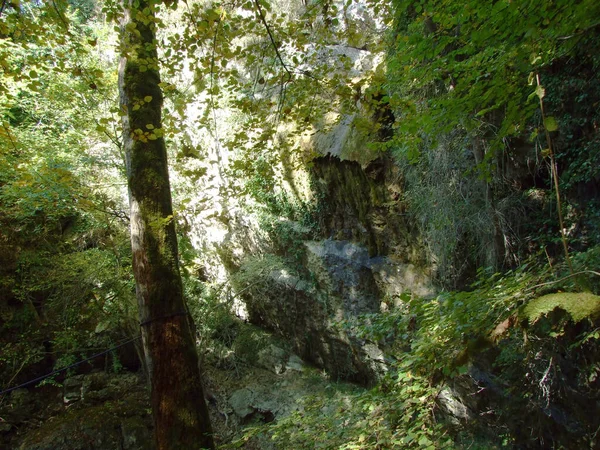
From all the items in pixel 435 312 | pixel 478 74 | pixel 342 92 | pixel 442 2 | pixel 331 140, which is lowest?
pixel 435 312

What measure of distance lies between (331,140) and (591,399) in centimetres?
499

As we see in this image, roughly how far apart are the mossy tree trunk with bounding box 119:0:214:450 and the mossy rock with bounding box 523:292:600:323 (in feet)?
6.40

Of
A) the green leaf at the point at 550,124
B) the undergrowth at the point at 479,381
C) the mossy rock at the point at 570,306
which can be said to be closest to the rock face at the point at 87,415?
the undergrowth at the point at 479,381

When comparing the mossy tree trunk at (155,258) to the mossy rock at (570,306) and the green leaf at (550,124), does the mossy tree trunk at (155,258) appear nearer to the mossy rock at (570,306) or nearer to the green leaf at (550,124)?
the mossy rock at (570,306)

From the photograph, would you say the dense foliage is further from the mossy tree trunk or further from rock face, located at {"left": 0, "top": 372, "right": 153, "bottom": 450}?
rock face, located at {"left": 0, "top": 372, "right": 153, "bottom": 450}

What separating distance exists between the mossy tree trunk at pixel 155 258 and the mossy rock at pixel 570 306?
1949mm

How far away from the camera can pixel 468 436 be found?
408 centimetres

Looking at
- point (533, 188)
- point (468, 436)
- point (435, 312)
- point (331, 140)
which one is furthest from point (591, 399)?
point (331, 140)

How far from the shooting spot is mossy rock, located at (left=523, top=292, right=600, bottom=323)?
4.60 ft

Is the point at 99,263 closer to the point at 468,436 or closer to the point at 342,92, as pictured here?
the point at 342,92

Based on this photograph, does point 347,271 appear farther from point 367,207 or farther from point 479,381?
point 479,381

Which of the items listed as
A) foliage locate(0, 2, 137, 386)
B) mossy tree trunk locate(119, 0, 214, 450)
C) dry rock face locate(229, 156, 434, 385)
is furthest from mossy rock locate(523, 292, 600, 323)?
foliage locate(0, 2, 137, 386)

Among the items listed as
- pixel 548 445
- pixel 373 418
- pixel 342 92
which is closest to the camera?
pixel 373 418

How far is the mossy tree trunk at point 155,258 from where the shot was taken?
2207 millimetres
